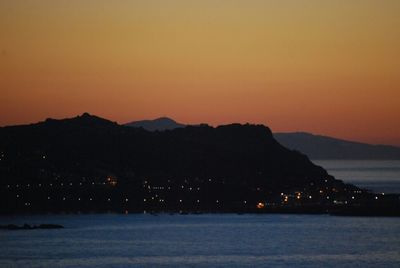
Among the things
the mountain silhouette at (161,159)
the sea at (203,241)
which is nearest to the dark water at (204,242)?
the sea at (203,241)

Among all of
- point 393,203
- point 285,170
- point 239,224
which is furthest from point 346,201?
point 239,224

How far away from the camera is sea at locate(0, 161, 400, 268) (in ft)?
293

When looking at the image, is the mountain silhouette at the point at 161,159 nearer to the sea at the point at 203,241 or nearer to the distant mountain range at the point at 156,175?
the distant mountain range at the point at 156,175

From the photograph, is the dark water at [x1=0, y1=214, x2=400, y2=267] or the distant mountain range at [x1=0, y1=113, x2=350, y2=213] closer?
the dark water at [x1=0, y1=214, x2=400, y2=267]

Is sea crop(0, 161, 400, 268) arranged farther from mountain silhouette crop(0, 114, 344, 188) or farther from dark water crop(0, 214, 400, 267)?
mountain silhouette crop(0, 114, 344, 188)

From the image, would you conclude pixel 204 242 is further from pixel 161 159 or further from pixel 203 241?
pixel 161 159

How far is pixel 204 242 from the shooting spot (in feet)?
350

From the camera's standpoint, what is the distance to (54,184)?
538 ft

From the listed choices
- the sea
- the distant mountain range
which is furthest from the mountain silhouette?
the sea

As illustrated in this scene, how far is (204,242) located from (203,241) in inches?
34.7

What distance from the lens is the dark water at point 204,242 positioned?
8931 cm

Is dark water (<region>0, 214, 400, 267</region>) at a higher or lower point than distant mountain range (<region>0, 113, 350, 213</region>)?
lower

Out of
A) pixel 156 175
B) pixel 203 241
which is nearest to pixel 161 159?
pixel 156 175

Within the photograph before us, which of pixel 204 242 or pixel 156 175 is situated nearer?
Result: pixel 204 242
